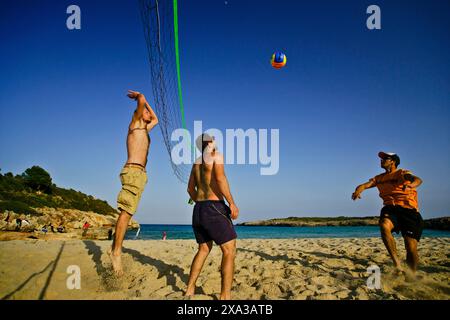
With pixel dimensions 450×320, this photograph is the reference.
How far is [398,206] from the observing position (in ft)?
12.0

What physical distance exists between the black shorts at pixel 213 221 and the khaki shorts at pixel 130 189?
1075 millimetres

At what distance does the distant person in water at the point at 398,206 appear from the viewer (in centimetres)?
345

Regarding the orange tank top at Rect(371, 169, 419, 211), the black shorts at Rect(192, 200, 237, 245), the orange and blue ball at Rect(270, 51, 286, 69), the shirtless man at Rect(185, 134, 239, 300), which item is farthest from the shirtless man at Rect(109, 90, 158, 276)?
the orange and blue ball at Rect(270, 51, 286, 69)

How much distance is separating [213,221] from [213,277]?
1.36 metres

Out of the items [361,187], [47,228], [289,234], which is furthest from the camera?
[289,234]

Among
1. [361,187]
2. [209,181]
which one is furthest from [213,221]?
[361,187]

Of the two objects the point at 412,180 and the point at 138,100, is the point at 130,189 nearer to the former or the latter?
the point at 138,100

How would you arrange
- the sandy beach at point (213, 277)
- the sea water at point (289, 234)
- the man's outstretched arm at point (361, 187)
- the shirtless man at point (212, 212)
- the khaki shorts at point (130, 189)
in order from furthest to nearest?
the sea water at point (289, 234)
the man's outstretched arm at point (361, 187)
the khaki shorts at point (130, 189)
the sandy beach at point (213, 277)
the shirtless man at point (212, 212)

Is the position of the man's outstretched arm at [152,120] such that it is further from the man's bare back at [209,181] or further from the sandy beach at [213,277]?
the sandy beach at [213,277]

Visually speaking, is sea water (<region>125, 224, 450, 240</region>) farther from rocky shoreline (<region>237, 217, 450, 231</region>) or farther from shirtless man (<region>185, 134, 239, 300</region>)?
rocky shoreline (<region>237, 217, 450, 231</region>)

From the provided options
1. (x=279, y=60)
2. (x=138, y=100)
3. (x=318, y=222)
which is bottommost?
(x=318, y=222)

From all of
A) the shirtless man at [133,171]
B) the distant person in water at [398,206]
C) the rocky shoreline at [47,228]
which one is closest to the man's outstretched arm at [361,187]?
the distant person in water at [398,206]
